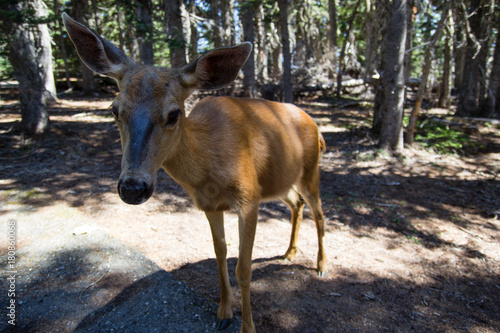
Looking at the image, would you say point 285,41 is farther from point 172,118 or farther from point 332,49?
point 332,49

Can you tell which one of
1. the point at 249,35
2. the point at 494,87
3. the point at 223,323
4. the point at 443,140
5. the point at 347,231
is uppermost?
the point at 249,35

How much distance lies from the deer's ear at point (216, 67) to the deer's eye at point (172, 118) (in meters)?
0.36

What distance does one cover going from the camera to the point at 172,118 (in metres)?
2.42

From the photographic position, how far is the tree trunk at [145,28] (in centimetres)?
864

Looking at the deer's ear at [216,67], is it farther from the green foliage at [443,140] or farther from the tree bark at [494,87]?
the tree bark at [494,87]

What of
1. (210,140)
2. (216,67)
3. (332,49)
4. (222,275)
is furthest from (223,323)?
(332,49)

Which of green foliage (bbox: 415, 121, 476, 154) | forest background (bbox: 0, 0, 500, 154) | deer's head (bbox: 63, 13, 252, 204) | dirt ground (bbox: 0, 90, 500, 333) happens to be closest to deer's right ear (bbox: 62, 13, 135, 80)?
deer's head (bbox: 63, 13, 252, 204)

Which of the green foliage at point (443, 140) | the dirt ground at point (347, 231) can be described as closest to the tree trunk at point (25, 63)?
the dirt ground at point (347, 231)

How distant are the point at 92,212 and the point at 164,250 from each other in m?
1.72

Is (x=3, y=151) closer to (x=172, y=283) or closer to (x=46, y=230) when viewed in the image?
(x=46, y=230)

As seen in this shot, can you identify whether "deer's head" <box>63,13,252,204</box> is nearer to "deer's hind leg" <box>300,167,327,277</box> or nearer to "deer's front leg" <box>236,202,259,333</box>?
"deer's front leg" <box>236,202,259,333</box>

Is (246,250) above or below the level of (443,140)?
below

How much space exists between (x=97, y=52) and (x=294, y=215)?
319 cm

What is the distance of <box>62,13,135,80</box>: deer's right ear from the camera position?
8.77ft
